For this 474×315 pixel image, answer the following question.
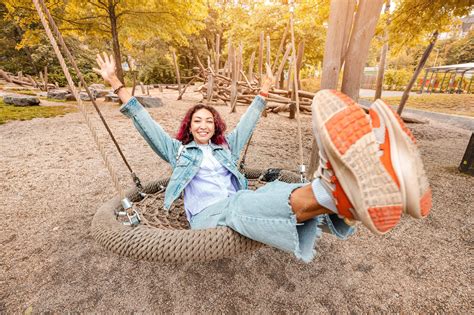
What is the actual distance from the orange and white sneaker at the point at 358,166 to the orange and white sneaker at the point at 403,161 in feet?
0.12

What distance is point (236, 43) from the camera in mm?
12469

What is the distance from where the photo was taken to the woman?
0.79 m

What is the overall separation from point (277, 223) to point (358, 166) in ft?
1.28

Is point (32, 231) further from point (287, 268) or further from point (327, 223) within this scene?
point (327, 223)

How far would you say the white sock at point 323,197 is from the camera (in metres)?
0.90

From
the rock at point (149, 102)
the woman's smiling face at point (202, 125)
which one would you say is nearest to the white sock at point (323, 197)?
the woman's smiling face at point (202, 125)

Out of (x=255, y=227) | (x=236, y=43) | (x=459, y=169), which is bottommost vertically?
(x=459, y=169)

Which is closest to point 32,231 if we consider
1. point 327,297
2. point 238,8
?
point 327,297

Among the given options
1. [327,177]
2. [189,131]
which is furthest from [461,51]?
[327,177]

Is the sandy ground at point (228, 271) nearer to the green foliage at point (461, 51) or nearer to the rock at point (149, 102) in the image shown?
the rock at point (149, 102)

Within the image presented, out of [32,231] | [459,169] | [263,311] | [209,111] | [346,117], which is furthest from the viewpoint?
[459,169]

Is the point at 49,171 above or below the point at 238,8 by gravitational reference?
below

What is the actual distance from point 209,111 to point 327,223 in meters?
1.02

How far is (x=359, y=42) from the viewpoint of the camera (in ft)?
7.77
